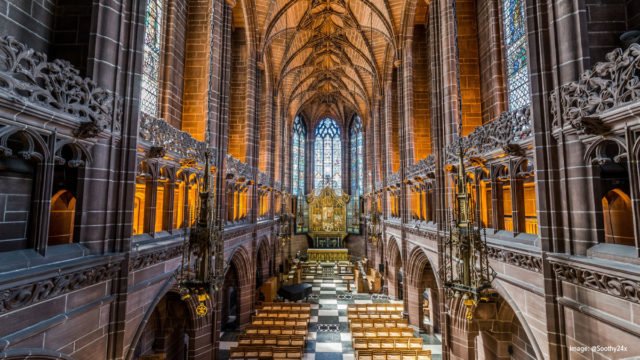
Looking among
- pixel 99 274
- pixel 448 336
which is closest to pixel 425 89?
pixel 448 336

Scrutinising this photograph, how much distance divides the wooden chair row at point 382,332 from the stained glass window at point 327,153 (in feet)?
75.6

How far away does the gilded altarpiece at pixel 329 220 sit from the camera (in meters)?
31.4

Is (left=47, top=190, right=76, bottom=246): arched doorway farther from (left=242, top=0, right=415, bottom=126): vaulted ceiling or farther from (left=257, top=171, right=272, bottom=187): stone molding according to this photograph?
(left=242, top=0, right=415, bottom=126): vaulted ceiling

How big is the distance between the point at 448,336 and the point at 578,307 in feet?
18.6

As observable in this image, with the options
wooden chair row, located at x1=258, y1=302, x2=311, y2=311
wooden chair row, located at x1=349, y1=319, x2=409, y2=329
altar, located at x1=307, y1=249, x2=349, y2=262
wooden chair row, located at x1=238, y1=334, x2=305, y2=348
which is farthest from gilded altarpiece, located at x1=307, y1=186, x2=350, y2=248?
wooden chair row, located at x1=238, y1=334, x2=305, y2=348

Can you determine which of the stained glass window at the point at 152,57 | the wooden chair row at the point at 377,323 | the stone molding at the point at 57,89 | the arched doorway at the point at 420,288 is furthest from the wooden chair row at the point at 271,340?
the stone molding at the point at 57,89

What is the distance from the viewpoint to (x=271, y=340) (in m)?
11.0

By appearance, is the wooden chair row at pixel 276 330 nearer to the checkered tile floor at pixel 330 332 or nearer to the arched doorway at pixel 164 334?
the checkered tile floor at pixel 330 332

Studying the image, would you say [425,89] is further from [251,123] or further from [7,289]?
[7,289]

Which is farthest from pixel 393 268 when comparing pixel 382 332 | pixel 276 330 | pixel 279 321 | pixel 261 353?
pixel 261 353

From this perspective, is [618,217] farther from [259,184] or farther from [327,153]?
[327,153]

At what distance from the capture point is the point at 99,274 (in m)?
4.97

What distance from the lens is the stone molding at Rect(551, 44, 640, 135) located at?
3779 mm

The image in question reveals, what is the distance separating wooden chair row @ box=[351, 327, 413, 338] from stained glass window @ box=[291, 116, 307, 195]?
21.1m
